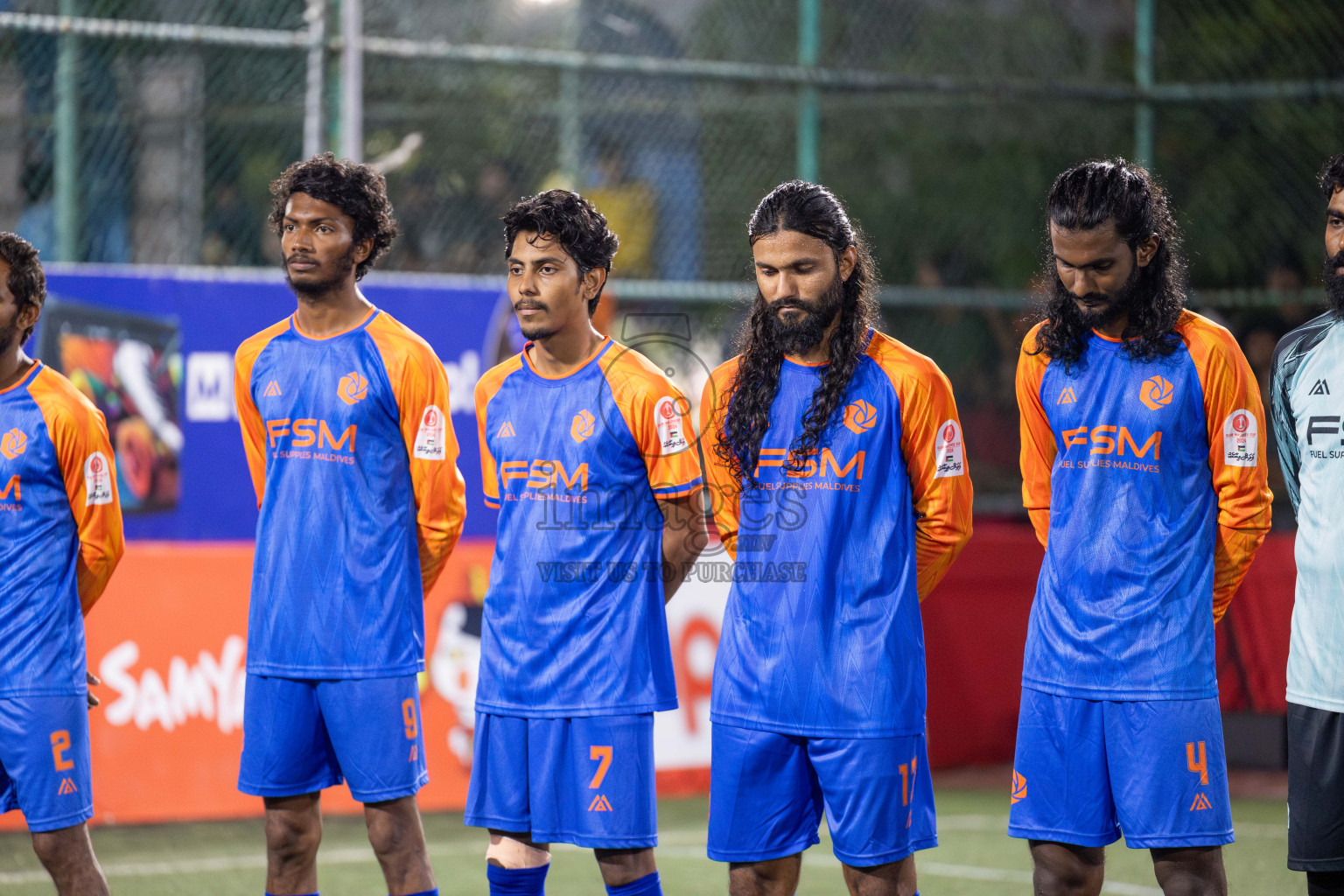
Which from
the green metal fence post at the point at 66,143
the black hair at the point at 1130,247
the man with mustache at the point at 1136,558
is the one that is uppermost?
the green metal fence post at the point at 66,143

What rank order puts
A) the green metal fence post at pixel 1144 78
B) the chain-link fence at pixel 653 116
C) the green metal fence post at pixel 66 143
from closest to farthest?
the green metal fence post at pixel 66 143
the chain-link fence at pixel 653 116
the green metal fence post at pixel 1144 78

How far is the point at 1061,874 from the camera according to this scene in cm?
405

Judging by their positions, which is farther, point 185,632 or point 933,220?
point 933,220

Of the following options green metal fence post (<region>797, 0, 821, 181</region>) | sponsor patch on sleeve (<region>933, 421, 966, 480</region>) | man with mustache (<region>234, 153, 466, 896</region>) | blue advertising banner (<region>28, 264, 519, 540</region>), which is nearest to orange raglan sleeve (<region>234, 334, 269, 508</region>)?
man with mustache (<region>234, 153, 466, 896</region>)

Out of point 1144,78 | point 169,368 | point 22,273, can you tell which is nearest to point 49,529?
point 22,273

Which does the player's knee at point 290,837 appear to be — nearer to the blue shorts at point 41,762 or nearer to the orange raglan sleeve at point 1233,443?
the blue shorts at point 41,762

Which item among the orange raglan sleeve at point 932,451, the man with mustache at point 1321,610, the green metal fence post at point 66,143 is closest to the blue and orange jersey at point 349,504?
the orange raglan sleeve at point 932,451

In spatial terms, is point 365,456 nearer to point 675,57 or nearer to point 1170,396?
point 1170,396

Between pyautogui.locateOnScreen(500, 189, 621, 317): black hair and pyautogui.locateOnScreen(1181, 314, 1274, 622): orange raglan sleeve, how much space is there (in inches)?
67.8

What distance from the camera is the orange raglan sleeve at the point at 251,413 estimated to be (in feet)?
15.6

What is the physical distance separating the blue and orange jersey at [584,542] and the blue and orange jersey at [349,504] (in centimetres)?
31

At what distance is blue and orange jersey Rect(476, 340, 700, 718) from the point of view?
4.30m

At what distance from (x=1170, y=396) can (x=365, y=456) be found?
2.36m

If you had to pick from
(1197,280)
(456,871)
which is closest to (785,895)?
(456,871)
